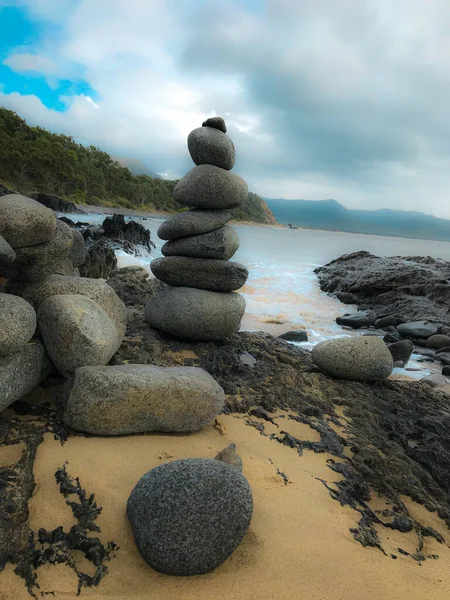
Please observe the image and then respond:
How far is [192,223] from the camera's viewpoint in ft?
22.1

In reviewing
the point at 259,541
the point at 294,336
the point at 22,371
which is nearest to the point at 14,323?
the point at 22,371

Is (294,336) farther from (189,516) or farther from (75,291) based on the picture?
(189,516)

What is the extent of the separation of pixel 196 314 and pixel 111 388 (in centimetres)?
309

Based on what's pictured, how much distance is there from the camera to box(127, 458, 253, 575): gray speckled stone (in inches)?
85.8

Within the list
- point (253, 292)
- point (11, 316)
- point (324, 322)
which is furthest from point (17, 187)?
point (11, 316)

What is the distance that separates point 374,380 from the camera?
602 centimetres

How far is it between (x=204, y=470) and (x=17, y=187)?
175 ft

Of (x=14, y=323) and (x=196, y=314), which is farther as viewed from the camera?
(x=196, y=314)

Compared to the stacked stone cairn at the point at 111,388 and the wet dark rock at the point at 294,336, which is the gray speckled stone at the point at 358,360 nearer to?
the wet dark rock at the point at 294,336

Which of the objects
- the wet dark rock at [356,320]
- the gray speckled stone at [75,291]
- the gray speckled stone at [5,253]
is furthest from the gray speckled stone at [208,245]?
the wet dark rock at [356,320]

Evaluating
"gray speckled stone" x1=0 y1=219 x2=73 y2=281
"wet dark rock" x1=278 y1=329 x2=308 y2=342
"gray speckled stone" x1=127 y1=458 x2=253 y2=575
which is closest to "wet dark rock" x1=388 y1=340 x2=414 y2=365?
"wet dark rock" x1=278 y1=329 x2=308 y2=342

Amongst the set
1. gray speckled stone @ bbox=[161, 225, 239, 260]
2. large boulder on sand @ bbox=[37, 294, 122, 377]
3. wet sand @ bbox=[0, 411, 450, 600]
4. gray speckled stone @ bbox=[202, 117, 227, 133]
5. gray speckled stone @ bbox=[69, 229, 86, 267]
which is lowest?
wet sand @ bbox=[0, 411, 450, 600]

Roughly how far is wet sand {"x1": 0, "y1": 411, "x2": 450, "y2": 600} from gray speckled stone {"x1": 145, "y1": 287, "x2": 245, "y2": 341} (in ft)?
9.82

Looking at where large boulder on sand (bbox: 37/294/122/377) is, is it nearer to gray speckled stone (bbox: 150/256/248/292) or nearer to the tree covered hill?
gray speckled stone (bbox: 150/256/248/292)
